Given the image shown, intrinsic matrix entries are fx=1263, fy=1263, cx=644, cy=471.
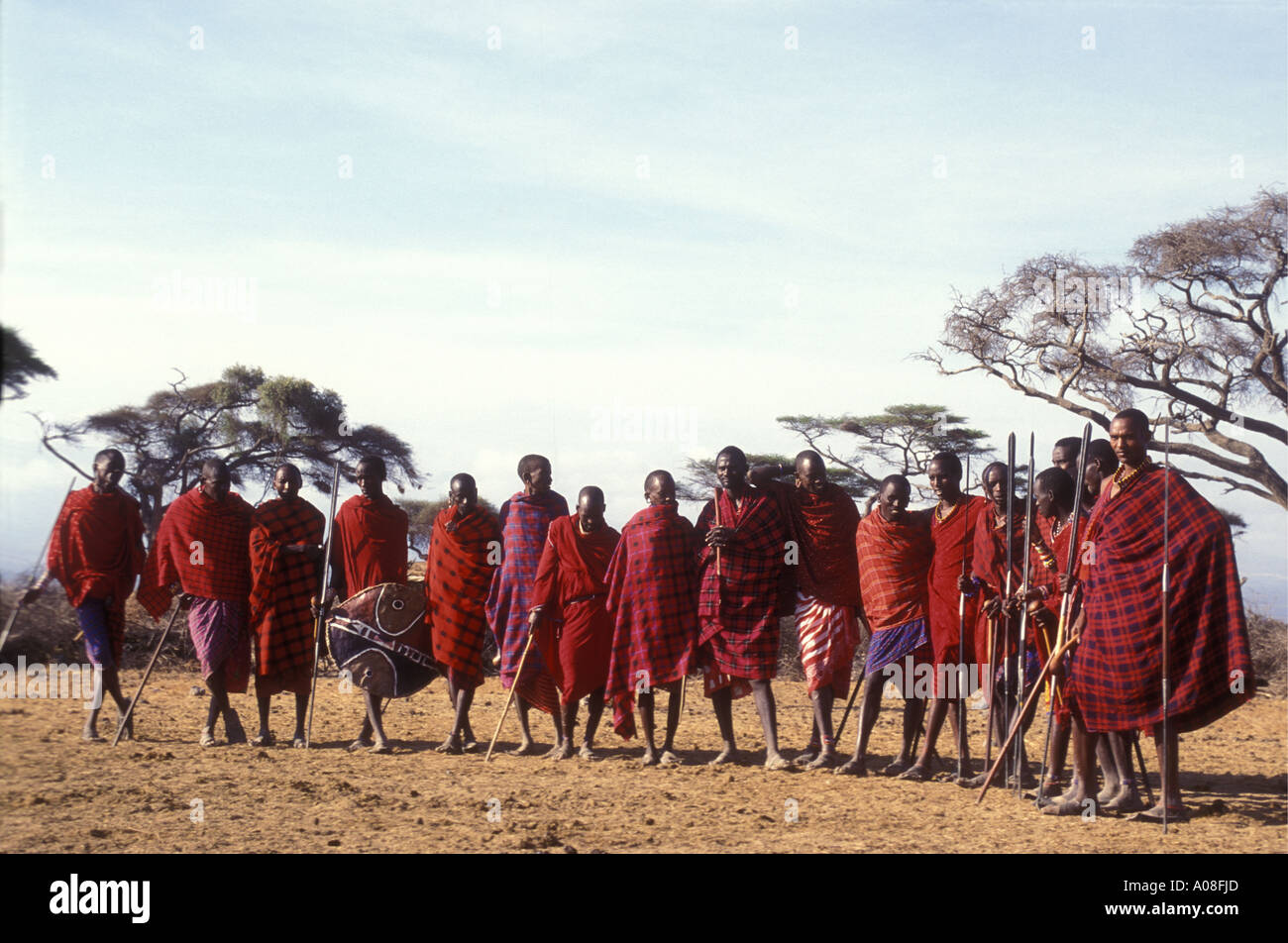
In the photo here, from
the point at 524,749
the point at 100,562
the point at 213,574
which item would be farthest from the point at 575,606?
the point at 100,562

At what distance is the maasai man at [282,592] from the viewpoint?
10.3 meters

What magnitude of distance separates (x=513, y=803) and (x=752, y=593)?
8.55ft

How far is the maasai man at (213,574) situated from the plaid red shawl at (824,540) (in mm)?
4450

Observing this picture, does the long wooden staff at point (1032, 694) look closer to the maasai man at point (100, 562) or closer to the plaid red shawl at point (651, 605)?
the plaid red shawl at point (651, 605)

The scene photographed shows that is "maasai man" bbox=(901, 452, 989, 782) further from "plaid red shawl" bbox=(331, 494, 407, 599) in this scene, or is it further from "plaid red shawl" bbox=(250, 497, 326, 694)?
"plaid red shawl" bbox=(250, 497, 326, 694)

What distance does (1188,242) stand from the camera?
21562 mm

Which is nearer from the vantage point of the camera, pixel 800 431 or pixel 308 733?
pixel 308 733

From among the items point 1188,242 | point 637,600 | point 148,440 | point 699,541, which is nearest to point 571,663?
point 637,600

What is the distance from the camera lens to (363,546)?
10438mm

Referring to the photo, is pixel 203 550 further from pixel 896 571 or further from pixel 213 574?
pixel 896 571

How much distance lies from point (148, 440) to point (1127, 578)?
57.8ft

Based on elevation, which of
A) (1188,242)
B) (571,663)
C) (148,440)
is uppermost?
(1188,242)
